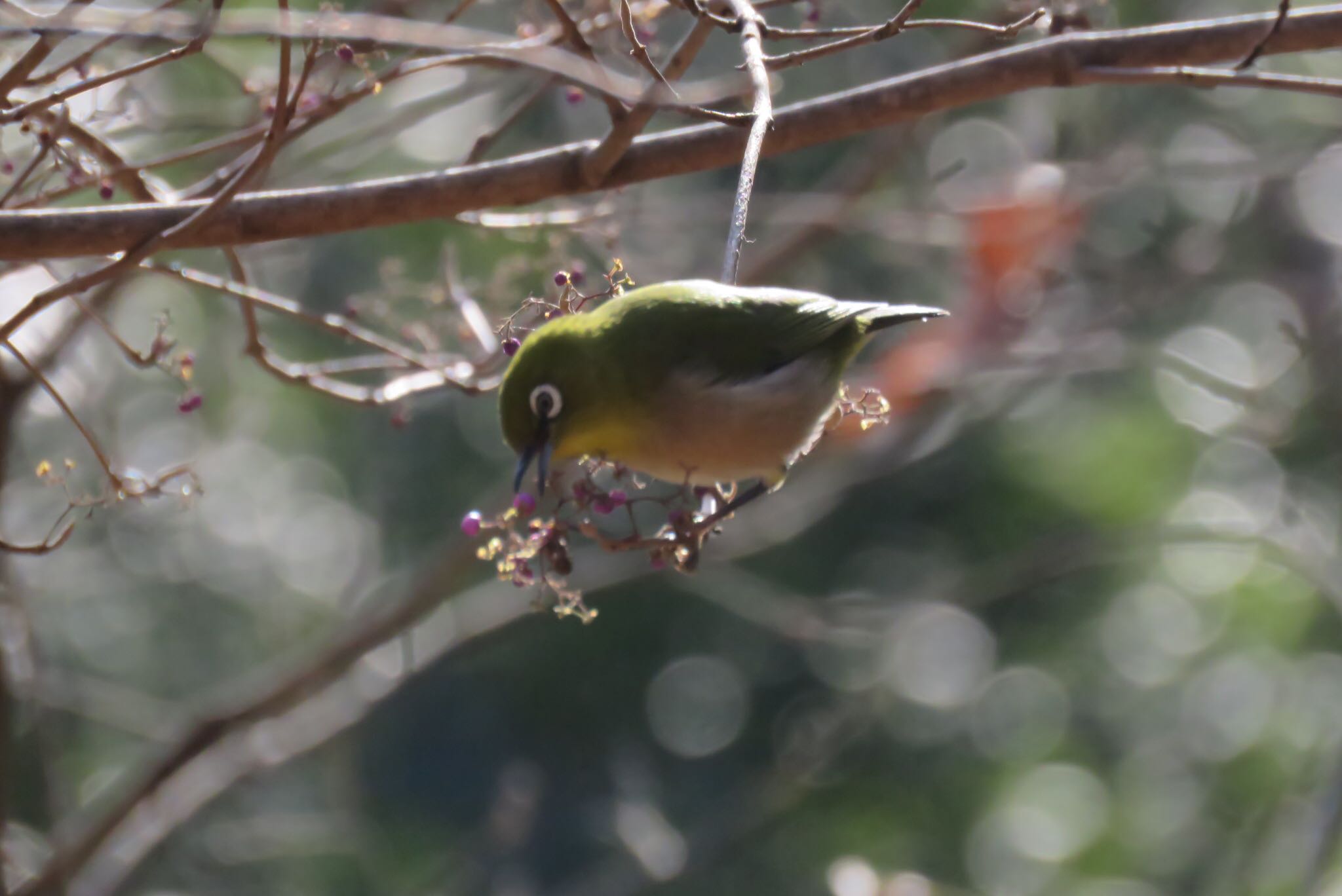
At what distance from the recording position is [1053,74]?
3451mm

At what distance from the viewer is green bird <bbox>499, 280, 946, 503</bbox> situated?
134 inches

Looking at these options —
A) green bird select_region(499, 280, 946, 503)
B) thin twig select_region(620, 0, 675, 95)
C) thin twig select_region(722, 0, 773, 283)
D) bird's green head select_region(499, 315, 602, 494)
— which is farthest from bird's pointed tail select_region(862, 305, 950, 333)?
thin twig select_region(620, 0, 675, 95)

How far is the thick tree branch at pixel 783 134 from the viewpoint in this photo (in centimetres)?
319

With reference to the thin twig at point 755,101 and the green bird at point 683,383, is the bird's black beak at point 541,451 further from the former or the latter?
the thin twig at point 755,101

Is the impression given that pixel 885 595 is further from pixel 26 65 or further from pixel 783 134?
pixel 26 65

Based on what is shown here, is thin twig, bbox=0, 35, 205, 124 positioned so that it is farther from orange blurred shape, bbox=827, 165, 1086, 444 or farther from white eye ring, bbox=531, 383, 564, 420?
orange blurred shape, bbox=827, 165, 1086, 444

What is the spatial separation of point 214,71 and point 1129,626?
26.7 feet

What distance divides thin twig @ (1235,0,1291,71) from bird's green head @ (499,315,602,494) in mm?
1699

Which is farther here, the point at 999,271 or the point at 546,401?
the point at 999,271

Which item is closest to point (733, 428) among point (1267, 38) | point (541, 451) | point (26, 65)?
point (541, 451)

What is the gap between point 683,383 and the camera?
3.65m

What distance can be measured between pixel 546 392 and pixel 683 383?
456 millimetres

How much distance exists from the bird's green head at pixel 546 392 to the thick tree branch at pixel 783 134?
0.37 meters

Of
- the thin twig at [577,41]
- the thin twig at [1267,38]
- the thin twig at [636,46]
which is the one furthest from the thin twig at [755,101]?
the thin twig at [1267,38]
